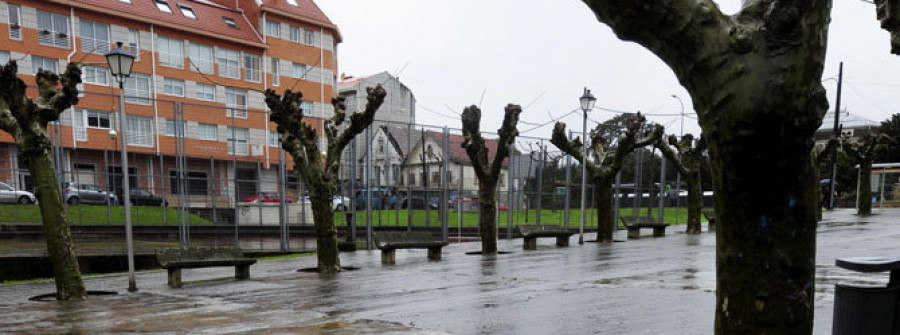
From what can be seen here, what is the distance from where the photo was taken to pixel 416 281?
1048 centimetres

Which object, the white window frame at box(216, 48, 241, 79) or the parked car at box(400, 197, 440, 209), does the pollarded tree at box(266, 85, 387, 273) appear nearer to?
the parked car at box(400, 197, 440, 209)

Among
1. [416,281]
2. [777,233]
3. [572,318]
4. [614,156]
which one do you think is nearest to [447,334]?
[572,318]

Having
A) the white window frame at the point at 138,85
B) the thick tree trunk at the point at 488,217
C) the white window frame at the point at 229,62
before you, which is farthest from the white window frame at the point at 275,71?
the thick tree trunk at the point at 488,217

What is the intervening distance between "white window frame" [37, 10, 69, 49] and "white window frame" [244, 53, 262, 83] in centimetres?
1058

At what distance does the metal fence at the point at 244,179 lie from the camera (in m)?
16.4

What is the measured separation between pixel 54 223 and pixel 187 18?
3371cm

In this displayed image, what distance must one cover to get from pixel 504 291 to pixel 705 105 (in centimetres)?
623

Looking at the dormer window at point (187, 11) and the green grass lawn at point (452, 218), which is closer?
the green grass lawn at point (452, 218)

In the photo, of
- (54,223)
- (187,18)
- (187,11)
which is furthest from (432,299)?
(187,11)

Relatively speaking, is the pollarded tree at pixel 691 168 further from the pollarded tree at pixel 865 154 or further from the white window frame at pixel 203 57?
the white window frame at pixel 203 57

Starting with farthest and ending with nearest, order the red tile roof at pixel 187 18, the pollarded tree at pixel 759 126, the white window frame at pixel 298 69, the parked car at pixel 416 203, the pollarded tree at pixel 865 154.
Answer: the white window frame at pixel 298 69 < the red tile roof at pixel 187 18 < the pollarded tree at pixel 865 154 < the parked car at pixel 416 203 < the pollarded tree at pixel 759 126

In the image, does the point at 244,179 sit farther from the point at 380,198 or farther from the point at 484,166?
the point at 484,166

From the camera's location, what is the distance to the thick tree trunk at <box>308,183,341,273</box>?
12.2m

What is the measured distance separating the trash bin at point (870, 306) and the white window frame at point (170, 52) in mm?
39581
